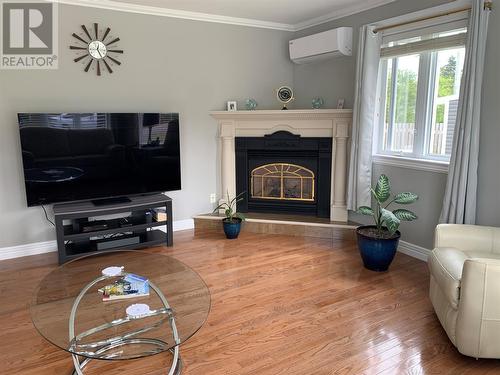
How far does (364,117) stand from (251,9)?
5.41ft

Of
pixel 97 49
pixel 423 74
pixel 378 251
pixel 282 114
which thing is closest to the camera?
pixel 378 251

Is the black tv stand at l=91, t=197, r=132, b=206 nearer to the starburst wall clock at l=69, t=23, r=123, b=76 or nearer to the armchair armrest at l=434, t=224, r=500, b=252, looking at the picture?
the starburst wall clock at l=69, t=23, r=123, b=76

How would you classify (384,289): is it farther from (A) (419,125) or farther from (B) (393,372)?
(A) (419,125)

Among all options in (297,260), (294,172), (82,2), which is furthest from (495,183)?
(82,2)

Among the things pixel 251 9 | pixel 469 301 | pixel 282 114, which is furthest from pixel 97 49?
pixel 469 301

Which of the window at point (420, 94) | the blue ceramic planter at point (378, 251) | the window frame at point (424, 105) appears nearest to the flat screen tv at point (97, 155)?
the blue ceramic planter at point (378, 251)

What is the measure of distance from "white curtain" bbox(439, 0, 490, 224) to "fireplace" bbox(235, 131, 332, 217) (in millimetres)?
1484

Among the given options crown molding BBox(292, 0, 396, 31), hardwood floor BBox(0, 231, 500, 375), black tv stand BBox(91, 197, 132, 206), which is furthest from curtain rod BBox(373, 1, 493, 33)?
black tv stand BBox(91, 197, 132, 206)

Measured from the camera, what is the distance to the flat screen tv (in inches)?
140

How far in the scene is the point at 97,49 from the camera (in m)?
3.91

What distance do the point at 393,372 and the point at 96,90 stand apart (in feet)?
11.6

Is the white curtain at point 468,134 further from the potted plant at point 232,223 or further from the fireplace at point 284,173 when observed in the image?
the potted plant at point 232,223

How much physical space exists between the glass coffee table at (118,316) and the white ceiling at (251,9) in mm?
2712

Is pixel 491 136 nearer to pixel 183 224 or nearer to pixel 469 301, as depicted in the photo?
pixel 469 301
